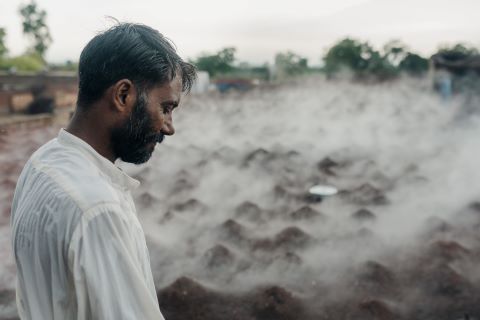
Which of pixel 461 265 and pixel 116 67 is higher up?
pixel 116 67

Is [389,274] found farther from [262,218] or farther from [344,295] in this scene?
[262,218]

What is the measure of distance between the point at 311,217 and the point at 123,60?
344 cm

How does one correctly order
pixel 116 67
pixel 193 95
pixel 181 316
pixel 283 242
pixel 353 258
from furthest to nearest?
pixel 193 95
pixel 283 242
pixel 353 258
pixel 181 316
pixel 116 67

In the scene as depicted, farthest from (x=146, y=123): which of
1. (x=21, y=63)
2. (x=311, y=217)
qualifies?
(x=21, y=63)

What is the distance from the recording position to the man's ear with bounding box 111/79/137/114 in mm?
966

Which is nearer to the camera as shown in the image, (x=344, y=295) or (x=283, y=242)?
(x=344, y=295)

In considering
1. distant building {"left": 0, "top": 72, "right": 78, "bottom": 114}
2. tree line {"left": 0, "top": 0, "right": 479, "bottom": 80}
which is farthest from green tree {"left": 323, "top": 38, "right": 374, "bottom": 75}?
distant building {"left": 0, "top": 72, "right": 78, "bottom": 114}

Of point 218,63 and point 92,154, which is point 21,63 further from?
point 92,154

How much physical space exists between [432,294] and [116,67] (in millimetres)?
2788

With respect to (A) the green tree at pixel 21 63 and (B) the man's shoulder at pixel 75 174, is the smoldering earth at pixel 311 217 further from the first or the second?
(A) the green tree at pixel 21 63

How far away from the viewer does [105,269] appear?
806 mm

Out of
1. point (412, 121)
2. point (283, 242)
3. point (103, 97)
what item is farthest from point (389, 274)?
point (412, 121)

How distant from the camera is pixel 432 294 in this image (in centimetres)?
294

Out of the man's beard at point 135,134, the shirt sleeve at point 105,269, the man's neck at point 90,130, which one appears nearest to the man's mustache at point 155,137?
the man's beard at point 135,134
